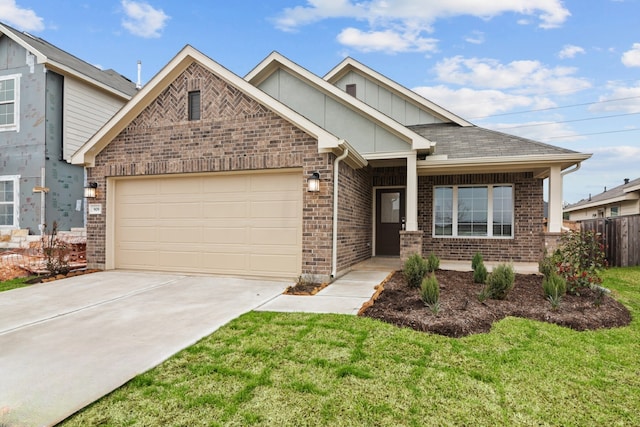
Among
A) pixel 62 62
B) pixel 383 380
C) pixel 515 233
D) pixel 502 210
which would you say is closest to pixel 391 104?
pixel 502 210

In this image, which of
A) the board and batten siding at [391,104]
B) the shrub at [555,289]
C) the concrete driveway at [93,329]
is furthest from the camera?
the board and batten siding at [391,104]

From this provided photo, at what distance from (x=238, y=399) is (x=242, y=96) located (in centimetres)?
645

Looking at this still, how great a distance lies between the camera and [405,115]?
12.8 metres

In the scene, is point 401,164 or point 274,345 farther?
point 401,164

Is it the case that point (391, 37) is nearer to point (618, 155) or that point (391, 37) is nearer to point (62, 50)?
point (62, 50)

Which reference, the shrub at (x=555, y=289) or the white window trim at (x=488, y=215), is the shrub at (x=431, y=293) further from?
the white window trim at (x=488, y=215)

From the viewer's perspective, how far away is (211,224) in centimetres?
820

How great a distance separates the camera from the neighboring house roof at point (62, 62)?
1136 cm

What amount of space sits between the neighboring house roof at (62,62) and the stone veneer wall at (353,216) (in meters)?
10.1

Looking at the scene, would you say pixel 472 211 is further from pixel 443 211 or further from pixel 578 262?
pixel 578 262

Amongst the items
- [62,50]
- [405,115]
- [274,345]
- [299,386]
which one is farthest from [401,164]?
[62,50]

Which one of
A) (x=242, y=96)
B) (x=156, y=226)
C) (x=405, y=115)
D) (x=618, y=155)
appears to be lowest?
(x=156, y=226)

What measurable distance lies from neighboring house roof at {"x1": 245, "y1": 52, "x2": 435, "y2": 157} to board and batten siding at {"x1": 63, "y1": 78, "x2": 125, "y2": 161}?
6.30m

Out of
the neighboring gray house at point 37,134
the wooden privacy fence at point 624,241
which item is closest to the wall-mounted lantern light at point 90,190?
the neighboring gray house at point 37,134
